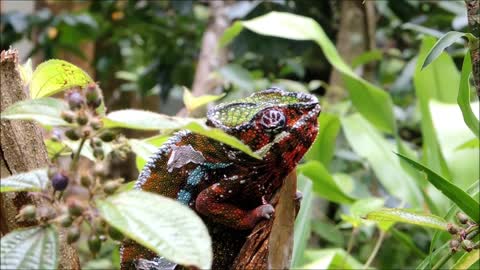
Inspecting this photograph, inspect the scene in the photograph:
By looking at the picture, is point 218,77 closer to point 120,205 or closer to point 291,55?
point 291,55

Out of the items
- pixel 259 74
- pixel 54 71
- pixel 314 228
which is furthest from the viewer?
pixel 259 74

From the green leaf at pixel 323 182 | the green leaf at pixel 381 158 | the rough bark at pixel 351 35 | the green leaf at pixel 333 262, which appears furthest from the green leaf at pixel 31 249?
the rough bark at pixel 351 35

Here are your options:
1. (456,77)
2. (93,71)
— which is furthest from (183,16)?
(456,77)

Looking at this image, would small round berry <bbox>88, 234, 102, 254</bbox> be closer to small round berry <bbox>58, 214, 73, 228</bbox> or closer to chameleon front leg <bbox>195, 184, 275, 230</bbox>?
small round berry <bbox>58, 214, 73, 228</bbox>

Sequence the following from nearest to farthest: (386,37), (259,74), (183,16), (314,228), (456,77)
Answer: (456,77), (314,228), (259,74), (183,16), (386,37)

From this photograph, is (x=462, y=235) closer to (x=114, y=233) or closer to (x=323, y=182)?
(x=114, y=233)

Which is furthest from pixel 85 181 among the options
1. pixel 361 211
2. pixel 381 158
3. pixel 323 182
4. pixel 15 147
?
pixel 381 158
